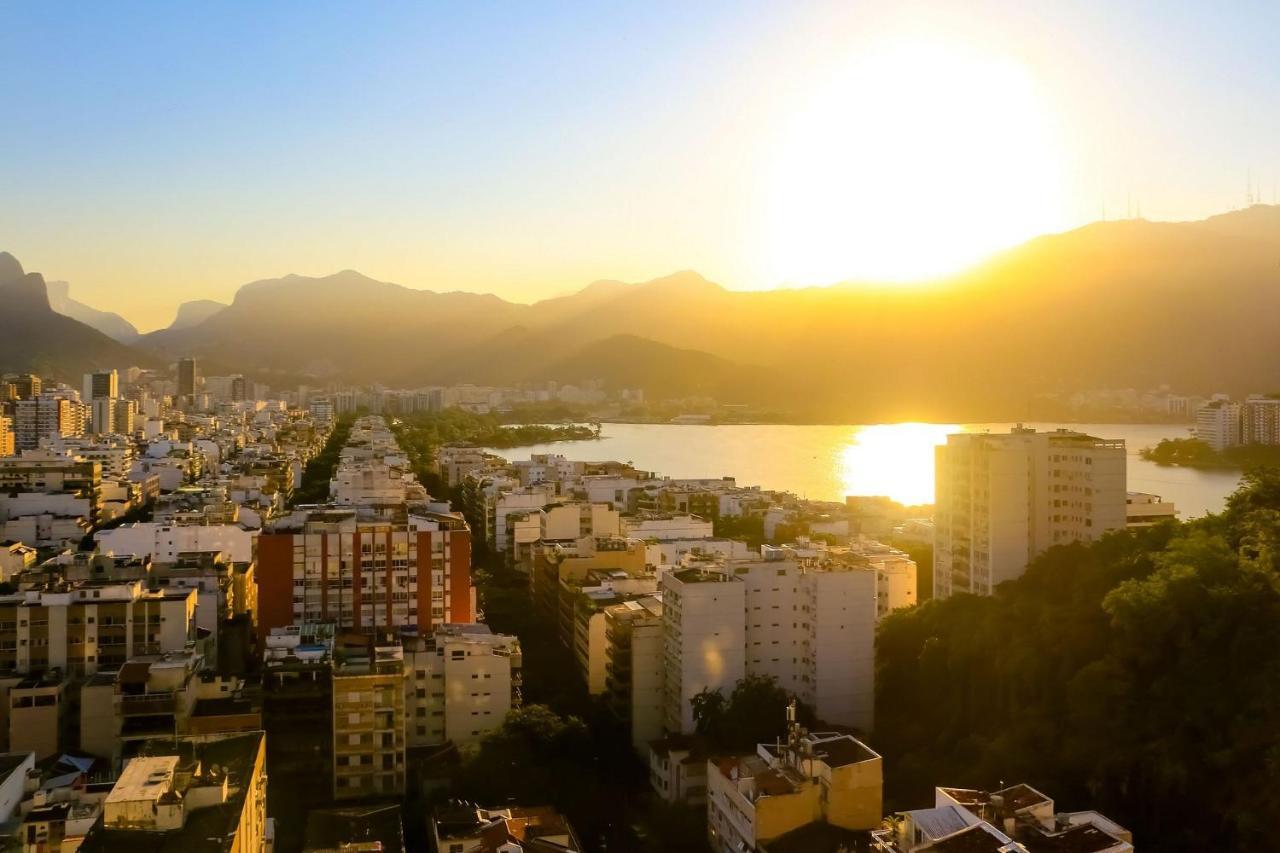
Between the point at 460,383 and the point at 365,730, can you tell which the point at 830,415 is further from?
the point at 365,730

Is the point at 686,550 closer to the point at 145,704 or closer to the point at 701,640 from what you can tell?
the point at 701,640

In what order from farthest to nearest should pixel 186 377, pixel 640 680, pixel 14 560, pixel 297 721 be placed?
pixel 186 377 < pixel 14 560 < pixel 640 680 < pixel 297 721

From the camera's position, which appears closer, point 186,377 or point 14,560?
point 14,560

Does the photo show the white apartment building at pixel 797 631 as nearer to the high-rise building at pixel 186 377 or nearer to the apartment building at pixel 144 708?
the apartment building at pixel 144 708

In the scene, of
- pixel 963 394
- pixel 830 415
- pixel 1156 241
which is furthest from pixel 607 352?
pixel 1156 241

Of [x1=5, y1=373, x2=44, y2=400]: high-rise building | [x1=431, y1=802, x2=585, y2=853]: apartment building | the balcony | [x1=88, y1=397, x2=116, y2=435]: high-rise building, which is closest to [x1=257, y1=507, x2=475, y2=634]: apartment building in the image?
the balcony

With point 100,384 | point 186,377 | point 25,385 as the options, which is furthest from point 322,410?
point 25,385

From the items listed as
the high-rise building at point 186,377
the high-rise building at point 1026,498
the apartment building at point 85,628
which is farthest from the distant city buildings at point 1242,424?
the high-rise building at point 186,377
